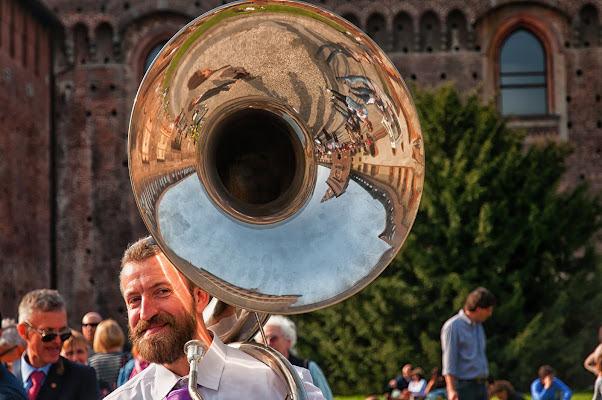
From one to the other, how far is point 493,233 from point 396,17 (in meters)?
5.04

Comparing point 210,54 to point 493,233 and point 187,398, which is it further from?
point 493,233

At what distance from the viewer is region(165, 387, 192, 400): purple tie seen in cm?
191

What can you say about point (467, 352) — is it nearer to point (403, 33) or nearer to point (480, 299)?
point (480, 299)

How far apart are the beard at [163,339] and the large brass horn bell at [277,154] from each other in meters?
0.11

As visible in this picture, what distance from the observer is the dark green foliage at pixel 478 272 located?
15242 millimetres

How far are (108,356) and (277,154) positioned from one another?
3.01 meters

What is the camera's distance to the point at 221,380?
76.7 inches

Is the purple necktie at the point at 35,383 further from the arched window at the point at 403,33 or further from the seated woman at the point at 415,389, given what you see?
the arched window at the point at 403,33

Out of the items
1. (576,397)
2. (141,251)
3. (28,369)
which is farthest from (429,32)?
(141,251)

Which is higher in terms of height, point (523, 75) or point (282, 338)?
point (523, 75)

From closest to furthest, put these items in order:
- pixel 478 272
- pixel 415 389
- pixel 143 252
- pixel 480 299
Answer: pixel 143 252, pixel 480 299, pixel 415 389, pixel 478 272

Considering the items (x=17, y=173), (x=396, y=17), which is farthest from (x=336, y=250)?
(x=396, y=17)

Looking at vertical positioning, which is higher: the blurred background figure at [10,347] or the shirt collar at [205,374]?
the shirt collar at [205,374]

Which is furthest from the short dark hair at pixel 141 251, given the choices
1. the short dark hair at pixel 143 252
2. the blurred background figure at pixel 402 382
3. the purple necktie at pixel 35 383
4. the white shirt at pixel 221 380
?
the blurred background figure at pixel 402 382
